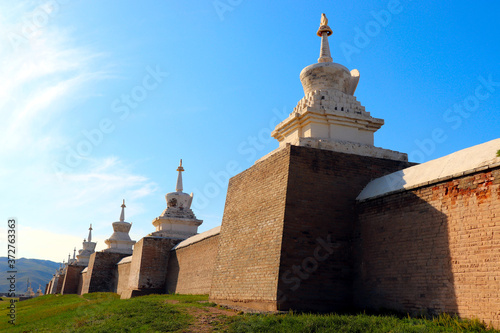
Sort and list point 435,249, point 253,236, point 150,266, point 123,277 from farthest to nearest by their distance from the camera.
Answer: point 123,277 → point 150,266 → point 253,236 → point 435,249

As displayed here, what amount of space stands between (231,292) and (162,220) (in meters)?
14.4

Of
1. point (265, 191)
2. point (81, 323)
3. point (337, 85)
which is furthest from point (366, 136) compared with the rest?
point (81, 323)

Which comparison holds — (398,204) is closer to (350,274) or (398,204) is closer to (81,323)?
(350,274)

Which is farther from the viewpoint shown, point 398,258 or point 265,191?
point 265,191

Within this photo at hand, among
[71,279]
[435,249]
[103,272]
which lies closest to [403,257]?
[435,249]

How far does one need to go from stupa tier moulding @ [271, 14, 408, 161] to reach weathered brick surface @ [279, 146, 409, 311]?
52 centimetres

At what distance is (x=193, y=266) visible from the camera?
1817 centimetres

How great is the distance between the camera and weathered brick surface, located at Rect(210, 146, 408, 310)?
975 centimetres

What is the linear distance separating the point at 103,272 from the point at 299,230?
23845mm

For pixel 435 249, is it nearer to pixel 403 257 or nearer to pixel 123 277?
pixel 403 257

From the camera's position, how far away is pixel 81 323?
35.6 ft

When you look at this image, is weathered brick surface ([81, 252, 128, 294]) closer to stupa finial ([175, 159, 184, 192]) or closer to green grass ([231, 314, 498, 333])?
stupa finial ([175, 159, 184, 192])

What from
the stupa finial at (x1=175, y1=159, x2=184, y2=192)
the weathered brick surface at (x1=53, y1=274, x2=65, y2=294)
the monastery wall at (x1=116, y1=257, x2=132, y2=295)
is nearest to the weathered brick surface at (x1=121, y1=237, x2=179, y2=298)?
the monastery wall at (x1=116, y1=257, x2=132, y2=295)

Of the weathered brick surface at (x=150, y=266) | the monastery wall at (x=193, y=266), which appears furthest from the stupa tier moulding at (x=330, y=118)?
the weathered brick surface at (x=150, y=266)
